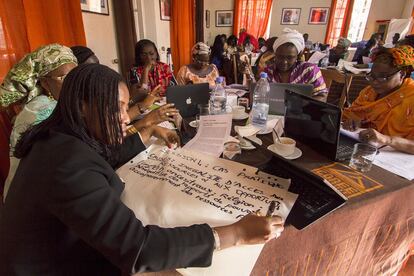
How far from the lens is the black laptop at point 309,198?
672 millimetres

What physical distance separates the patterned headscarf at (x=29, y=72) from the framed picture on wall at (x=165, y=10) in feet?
9.77

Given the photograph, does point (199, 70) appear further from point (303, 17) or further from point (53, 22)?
point (303, 17)

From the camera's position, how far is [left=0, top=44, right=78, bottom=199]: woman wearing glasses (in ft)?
4.17

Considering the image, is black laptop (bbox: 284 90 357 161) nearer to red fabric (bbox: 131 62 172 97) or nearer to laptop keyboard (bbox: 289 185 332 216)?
laptop keyboard (bbox: 289 185 332 216)

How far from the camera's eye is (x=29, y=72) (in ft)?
4.30

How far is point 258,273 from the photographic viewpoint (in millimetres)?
696

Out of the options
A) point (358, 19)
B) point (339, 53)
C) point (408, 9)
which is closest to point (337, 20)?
point (358, 19)

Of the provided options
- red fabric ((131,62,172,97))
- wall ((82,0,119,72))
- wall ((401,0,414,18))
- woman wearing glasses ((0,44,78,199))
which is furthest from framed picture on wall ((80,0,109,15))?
wall ((401,0,414,18))

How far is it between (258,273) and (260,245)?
136 mm

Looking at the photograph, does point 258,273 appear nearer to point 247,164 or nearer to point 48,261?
point 247,164

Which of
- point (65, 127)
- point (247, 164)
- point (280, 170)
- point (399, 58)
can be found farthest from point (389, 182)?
point (65, 127)

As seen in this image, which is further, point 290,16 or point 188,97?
point 290,16

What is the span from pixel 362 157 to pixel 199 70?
198cm

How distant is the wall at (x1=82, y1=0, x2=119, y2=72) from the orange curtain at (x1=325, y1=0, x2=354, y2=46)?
656 centimetres
